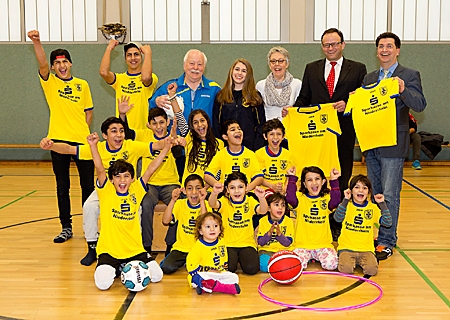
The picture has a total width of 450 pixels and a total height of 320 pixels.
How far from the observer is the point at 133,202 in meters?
5.56

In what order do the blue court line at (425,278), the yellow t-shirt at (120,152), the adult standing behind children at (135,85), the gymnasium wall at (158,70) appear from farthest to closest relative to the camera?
the gymnasium wall at (158,70) < the adult standing behind children at (135,85) < the yellow t-shirt at (120,152) < the blue court line at (425,278)

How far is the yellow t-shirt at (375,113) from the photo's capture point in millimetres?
5852

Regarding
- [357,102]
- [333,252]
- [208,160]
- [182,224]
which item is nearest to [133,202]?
[182,224]

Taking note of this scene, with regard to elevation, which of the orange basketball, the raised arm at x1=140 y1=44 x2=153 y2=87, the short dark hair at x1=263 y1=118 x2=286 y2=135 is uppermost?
the raised arm at x1=140 y1=44 x2=153 y2=87

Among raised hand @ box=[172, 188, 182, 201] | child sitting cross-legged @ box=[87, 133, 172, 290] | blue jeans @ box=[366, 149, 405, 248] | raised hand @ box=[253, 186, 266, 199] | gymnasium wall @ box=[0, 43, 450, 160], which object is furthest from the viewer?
gymnasium wall @ box=[0, 43, 450, 160]

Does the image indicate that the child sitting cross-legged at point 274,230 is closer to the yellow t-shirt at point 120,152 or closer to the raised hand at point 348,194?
the raised hand at point 348,194

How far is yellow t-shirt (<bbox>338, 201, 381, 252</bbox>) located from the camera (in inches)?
224

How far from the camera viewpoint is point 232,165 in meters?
6.02

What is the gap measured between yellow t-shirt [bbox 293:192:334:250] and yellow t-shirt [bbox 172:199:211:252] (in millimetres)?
925

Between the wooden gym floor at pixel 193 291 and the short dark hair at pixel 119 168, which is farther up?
the short dark hair at pixel 119 168

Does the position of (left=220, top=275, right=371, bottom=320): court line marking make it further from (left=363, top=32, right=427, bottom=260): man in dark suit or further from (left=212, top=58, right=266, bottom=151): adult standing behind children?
(left=212, top=58, right=266, bottom=151): adult standing behind children

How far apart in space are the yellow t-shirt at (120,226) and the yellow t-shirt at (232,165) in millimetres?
854

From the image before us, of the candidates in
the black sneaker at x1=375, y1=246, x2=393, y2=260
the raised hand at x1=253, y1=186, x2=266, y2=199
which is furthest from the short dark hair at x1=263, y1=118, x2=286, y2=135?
the black sneaker at x1=375, y1=246, x2=393, y2=260

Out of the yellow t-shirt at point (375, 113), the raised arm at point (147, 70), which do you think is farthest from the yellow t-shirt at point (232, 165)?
the raised arm at point (147, 70)
